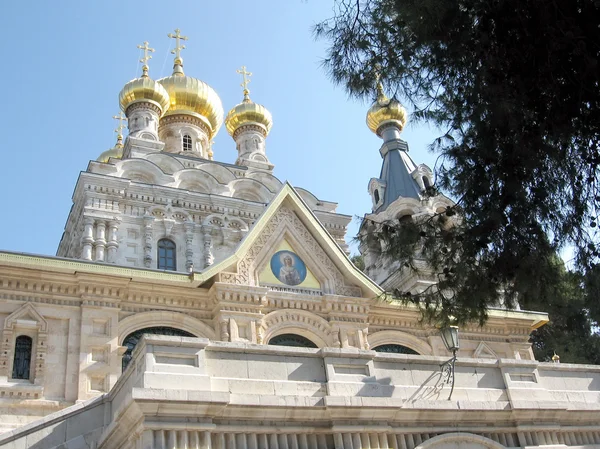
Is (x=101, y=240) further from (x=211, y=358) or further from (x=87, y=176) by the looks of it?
(x=211, y=358)

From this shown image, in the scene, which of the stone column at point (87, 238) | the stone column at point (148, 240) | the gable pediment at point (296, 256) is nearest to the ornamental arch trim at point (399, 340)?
the gable pediment at point (296, 256)

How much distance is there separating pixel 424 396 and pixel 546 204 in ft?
9.98

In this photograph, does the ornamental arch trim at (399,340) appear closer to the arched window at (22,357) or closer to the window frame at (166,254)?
the window frame at (166,254)

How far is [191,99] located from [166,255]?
881 centimetres

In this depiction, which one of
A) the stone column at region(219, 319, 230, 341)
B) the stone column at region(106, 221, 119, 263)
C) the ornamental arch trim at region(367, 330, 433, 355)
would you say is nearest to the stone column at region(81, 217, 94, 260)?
the stone column at region(106, 221, 119, 263)

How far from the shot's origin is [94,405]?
9.78 m

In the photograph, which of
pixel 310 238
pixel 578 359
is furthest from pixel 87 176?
pixel 578 359

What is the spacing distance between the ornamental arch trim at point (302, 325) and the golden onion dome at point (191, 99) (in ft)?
45.2

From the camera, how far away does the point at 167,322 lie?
14391 millimetres

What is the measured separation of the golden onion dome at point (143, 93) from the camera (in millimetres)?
25297

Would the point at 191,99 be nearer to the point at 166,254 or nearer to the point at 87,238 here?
the point at 166,254

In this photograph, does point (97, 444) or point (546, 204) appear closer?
point (546, 204)

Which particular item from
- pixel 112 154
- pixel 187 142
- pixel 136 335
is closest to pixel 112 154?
pixel 112 154

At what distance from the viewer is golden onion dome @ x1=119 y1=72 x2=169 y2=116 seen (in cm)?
2530
